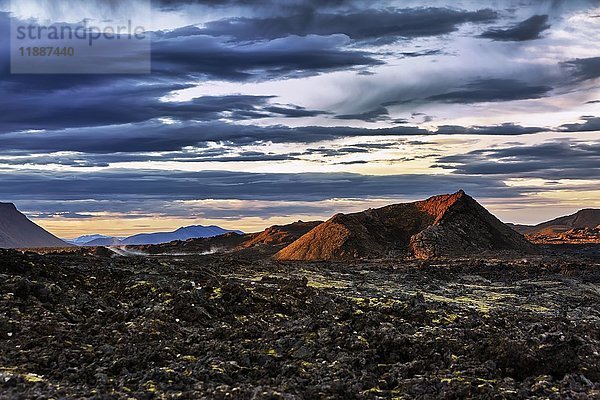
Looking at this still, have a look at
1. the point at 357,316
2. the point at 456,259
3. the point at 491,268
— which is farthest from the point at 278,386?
the point at 456,259

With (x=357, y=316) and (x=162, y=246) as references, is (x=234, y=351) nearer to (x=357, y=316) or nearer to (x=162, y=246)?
(x=357, y=316)

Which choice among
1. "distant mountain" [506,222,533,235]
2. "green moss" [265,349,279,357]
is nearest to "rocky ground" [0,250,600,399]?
→ "green moss" [265,349,279,357]

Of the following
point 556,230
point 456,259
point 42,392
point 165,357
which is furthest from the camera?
point 556,230

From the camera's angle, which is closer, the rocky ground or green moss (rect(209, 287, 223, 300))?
the rocky ground

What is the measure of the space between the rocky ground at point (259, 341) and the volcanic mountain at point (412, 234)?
31.2 m

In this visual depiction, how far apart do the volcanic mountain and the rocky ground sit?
1227 inches

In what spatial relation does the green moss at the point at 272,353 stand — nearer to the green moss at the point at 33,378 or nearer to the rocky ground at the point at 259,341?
the rocky ground at the point at 259,341

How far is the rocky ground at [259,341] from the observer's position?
1229 centimetres

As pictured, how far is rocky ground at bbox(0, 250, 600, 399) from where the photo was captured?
12289mm

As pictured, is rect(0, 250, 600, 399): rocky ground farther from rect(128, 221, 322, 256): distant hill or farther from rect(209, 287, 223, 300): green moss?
rect(128, 221, 322, 256): distant hill

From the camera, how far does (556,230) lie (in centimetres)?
13838

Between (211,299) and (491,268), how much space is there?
1096 inches

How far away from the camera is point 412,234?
64.0 m

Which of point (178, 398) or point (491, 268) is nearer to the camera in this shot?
point (178, 398)
